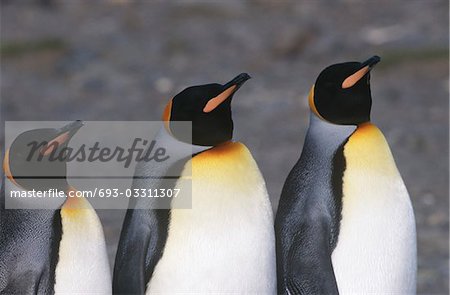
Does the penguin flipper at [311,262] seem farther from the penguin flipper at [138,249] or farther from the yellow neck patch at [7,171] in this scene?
the yellow neck patch at [7,171]

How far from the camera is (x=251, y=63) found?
13.5m

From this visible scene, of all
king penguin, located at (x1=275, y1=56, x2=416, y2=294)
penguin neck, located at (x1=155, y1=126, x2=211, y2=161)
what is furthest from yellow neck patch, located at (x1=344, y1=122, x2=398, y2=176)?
penguin neck, located at (x1=155, y1=126, x2=211, y2=161)

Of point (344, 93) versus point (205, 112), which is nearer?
point (205, 112)

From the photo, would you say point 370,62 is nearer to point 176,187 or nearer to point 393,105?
point 176,187

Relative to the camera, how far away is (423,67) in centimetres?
1190

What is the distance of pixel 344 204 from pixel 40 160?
117 cm

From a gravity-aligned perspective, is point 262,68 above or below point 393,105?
above

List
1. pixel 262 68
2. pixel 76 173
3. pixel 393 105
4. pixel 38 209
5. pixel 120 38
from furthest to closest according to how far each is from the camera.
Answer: pixel 120 38
pixel 262 68
pixel 393 105
pixel 76 173
pixel 38 209

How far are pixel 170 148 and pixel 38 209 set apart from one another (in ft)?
1.78

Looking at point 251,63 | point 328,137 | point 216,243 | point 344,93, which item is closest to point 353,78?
point 344,93

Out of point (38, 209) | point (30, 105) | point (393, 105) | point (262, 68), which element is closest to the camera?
point (38, 209)

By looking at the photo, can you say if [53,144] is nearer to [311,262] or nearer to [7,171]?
[7,171]

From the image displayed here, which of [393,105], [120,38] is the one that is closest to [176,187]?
[393,105]

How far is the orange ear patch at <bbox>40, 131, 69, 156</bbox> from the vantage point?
12.0 feet
